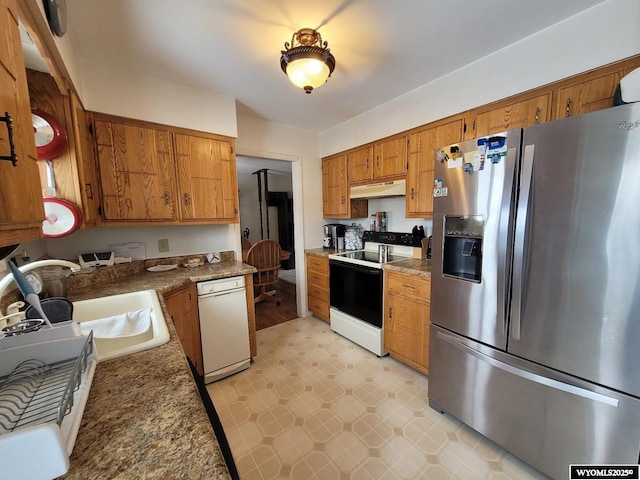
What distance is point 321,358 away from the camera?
2.42 meters

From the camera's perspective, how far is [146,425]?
59 cm

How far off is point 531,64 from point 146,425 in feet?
8.44

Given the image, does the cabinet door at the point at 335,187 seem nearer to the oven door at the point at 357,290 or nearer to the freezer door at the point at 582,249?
the oven door at the point at 357,290

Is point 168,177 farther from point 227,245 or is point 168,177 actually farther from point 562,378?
point 562,378

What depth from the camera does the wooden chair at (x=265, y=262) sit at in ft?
11.9

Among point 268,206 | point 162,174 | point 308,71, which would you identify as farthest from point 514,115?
point 268,206

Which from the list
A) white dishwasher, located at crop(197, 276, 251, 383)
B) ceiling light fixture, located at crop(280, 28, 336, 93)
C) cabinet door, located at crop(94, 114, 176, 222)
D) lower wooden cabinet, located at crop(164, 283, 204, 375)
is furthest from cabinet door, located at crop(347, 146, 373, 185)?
lower wooden cabinet, located at crop(164, 283, 204, 375)

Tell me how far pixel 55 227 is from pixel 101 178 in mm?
556

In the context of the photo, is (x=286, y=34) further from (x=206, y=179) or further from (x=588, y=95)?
(x=588, y=95)

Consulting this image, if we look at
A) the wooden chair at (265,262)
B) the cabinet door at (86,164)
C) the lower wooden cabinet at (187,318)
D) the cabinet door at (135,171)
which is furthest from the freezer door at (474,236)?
the wooden chair at (265,262)

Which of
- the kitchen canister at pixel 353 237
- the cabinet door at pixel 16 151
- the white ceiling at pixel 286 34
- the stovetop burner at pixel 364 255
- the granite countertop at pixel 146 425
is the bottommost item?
the granite countertop at pixel 146 425

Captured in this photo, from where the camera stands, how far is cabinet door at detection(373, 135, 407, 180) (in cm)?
240

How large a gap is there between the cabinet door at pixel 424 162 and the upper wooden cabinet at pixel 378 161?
0.10m

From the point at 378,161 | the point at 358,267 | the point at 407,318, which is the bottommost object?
the point at 407,318
